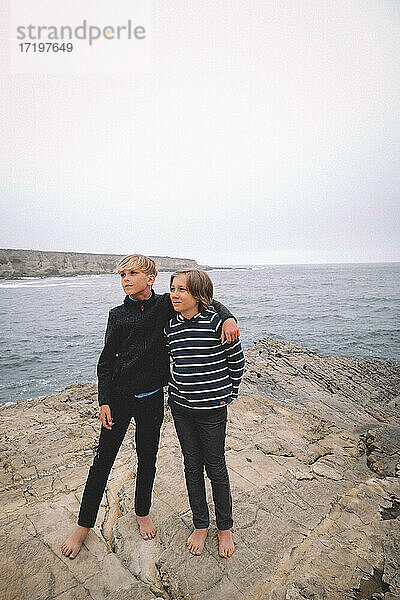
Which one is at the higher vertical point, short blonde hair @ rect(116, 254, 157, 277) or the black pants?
short blonde hair @ rect(116, 254, 157, 277)

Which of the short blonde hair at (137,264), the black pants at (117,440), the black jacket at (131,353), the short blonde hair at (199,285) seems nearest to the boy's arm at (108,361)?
the black jacket at (131,353)

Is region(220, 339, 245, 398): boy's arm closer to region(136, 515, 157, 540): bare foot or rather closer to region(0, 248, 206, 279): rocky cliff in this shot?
region(136, 515, 157, 540): bare foot

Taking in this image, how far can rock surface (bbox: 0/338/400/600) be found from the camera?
7.15 ft

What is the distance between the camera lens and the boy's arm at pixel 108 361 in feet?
8.10

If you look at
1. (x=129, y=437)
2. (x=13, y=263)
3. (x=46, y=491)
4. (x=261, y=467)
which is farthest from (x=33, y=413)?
(x=13, y=263)

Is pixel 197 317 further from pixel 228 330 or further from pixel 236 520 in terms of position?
pixel 236 520

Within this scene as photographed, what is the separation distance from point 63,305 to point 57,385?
2226 centimetres

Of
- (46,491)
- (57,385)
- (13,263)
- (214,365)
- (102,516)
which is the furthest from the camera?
(13,263)

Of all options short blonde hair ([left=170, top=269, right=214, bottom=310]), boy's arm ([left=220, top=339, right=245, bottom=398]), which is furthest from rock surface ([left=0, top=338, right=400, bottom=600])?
short blonde hair ([left=170, top=269, right=214, bottom=310])

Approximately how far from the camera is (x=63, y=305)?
3102 cm

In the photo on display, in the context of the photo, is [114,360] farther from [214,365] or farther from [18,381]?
[18,381]

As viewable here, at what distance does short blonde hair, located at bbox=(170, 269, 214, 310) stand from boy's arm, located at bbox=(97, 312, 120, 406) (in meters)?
0.64

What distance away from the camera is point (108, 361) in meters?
2.50

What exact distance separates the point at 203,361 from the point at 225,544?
4.82 feet
